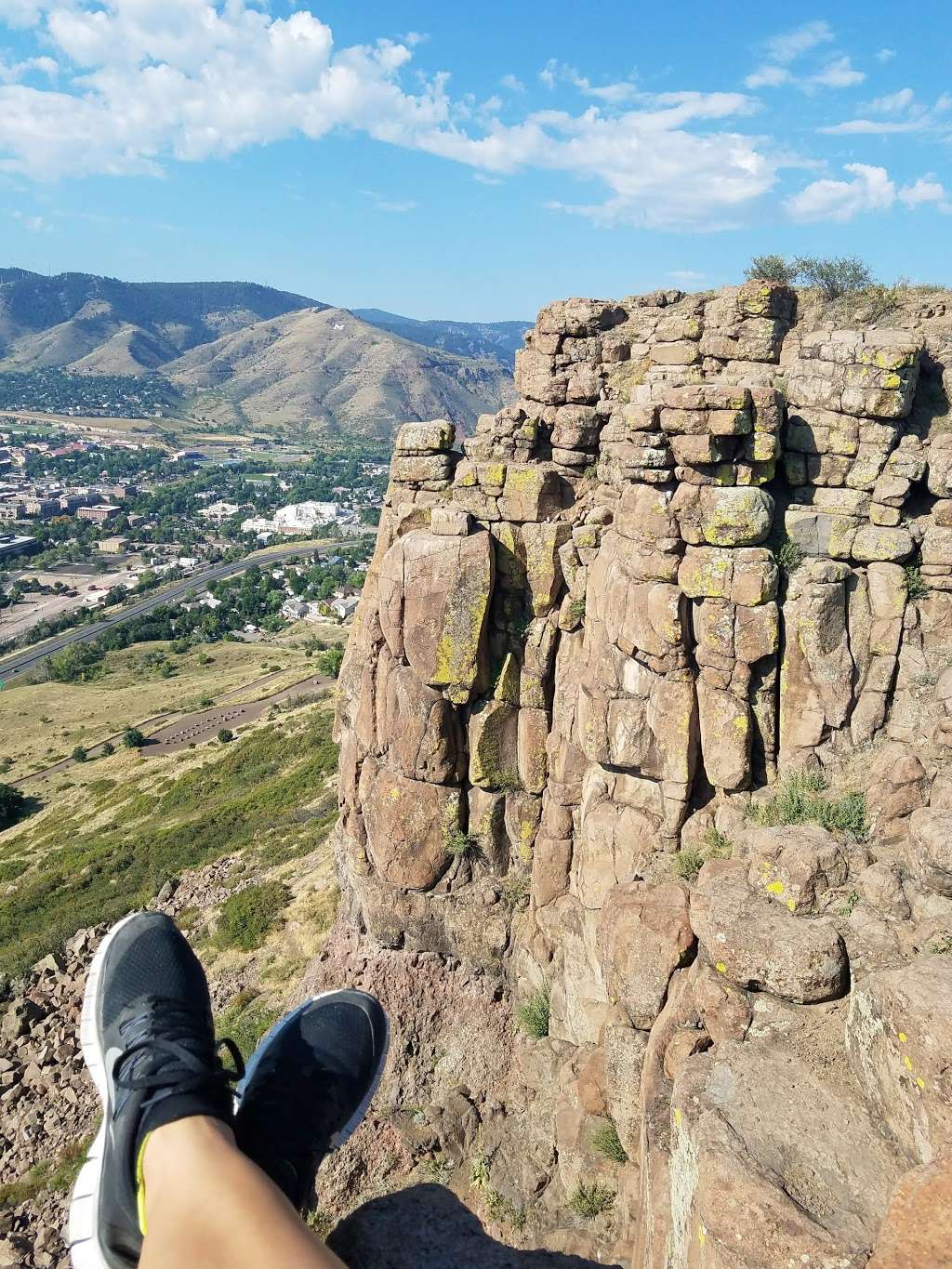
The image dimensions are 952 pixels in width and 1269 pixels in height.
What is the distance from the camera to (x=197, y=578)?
168 m

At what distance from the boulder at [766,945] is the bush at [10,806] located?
2433 inches

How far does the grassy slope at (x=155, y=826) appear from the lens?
36438 mm

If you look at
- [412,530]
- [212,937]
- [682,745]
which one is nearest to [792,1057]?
[682,745]

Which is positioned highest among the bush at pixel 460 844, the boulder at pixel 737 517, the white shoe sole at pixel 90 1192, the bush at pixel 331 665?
the boulder at pixel 737 517

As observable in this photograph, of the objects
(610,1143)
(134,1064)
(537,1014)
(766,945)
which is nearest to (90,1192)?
(134,1064)

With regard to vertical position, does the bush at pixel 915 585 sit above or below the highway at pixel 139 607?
above

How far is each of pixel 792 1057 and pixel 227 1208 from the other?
9610 millimetres

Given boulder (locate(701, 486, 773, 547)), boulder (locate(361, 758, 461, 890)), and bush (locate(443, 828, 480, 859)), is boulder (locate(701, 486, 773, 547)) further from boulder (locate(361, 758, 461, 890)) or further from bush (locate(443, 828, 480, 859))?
bush (locate(443, 828, 480, 859))

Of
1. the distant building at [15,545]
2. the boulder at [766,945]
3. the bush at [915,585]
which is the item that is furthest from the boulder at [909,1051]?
the distant building at [15,545]

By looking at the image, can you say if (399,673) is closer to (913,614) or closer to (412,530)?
(412,530)

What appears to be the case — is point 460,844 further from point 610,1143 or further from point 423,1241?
point 423,1241

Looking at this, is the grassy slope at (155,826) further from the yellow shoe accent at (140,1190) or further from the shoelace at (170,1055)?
the yellow shoe accent at (140,1190)

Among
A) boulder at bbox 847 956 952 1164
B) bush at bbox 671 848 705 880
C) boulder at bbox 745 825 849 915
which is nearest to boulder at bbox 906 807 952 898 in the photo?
boulder at bbox 745 825 849 915

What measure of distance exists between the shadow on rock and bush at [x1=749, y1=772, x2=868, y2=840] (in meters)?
9.62
